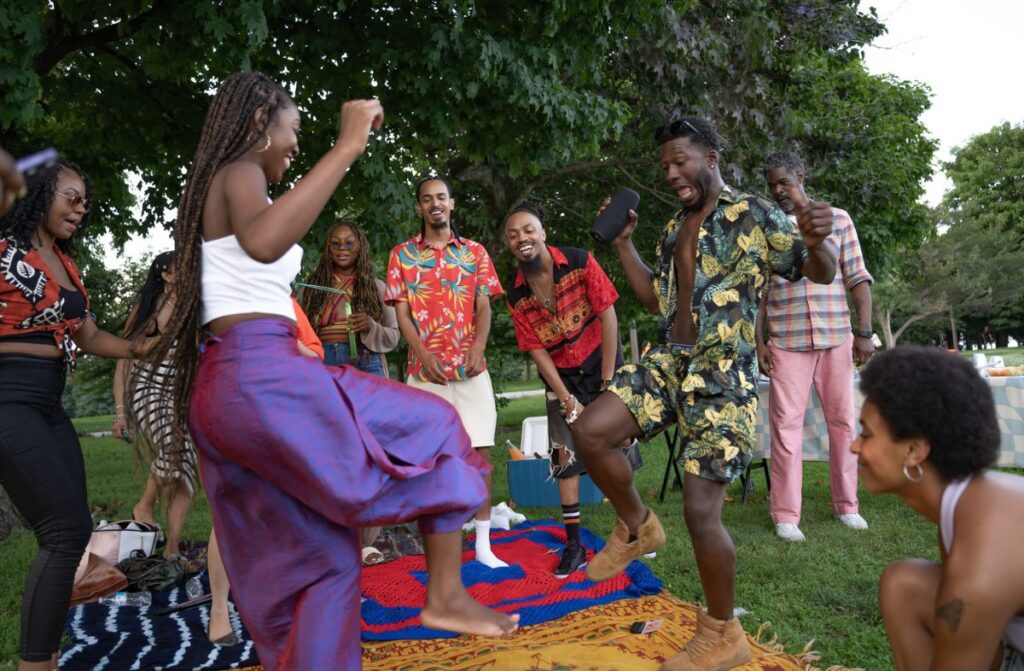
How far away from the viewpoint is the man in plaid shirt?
19.3 ft

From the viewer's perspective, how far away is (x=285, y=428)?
211 centimetres

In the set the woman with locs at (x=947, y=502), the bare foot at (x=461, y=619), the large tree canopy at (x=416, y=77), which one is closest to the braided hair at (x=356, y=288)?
the large tree canopy at (x=416, y=77)

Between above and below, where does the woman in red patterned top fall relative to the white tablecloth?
above

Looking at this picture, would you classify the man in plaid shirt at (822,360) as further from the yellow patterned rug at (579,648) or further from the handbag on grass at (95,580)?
the handbag on grass at (95,580)

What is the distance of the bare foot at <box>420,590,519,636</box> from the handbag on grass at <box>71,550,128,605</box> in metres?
3.56

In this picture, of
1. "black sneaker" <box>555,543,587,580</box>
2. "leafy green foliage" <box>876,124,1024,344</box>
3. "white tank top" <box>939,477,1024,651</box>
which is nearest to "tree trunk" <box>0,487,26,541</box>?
"black sneaker" <box>555,543,587,580</box>

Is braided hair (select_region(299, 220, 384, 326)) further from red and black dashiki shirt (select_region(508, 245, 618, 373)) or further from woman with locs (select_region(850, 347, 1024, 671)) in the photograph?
woman with locs (select_region(850, 347, 1024, 671))

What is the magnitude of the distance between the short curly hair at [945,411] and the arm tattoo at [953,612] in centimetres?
33

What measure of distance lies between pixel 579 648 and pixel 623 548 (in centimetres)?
51

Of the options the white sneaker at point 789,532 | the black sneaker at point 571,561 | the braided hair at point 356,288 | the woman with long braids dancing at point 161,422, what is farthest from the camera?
the braided hair at point 356,288

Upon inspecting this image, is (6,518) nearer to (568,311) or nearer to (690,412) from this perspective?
(568,311)

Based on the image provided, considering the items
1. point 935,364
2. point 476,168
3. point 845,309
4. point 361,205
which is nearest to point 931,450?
point 935,364

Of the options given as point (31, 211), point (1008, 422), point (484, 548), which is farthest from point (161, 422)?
point (1008, 422)

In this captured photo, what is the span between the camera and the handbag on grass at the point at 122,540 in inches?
212
